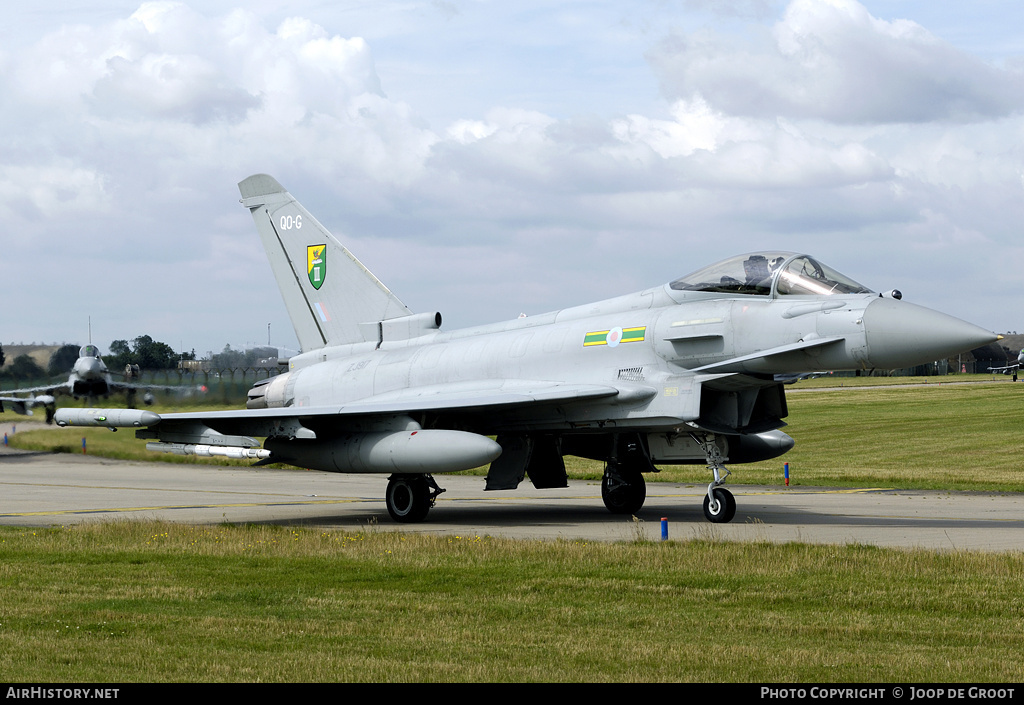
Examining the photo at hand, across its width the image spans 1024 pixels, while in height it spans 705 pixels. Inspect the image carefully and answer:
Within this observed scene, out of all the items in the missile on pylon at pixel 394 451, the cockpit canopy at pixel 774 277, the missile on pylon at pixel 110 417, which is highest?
the cockpit canopy at pixel 774 277

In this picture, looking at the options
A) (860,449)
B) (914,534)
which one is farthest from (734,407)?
(860,449)

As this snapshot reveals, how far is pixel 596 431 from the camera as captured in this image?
16141mm

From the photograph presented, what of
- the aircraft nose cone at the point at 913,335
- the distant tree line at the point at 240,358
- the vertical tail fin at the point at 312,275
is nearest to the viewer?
the aircraft nose cone at the point at 913,335

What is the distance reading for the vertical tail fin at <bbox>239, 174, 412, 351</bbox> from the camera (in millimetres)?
19641

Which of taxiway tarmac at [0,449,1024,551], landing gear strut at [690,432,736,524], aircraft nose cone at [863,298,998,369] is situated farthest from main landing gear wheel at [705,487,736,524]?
aircraft nose cone at [863,298,998,369]

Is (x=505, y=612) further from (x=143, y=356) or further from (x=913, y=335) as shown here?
(x=143, y=356)

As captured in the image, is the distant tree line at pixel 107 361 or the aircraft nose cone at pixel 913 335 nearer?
the aircraft nose cone at pixel 913 335

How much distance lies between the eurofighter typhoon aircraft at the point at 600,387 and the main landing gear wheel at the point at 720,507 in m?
0.02

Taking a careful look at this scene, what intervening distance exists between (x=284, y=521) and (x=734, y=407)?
22.9ft

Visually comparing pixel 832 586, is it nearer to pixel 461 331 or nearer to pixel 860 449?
pixel 461 331

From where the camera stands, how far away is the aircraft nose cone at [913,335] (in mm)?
13406

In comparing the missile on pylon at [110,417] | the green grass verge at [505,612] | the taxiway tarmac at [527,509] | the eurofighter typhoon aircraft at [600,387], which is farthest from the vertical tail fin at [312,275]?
the green grass verge at [505,612]

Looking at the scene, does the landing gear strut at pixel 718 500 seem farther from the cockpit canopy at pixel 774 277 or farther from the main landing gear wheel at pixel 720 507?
the cockpit canopy at pixel 774 277

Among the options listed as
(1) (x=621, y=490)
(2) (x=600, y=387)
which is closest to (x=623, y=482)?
(1) (x=621, y=490)
